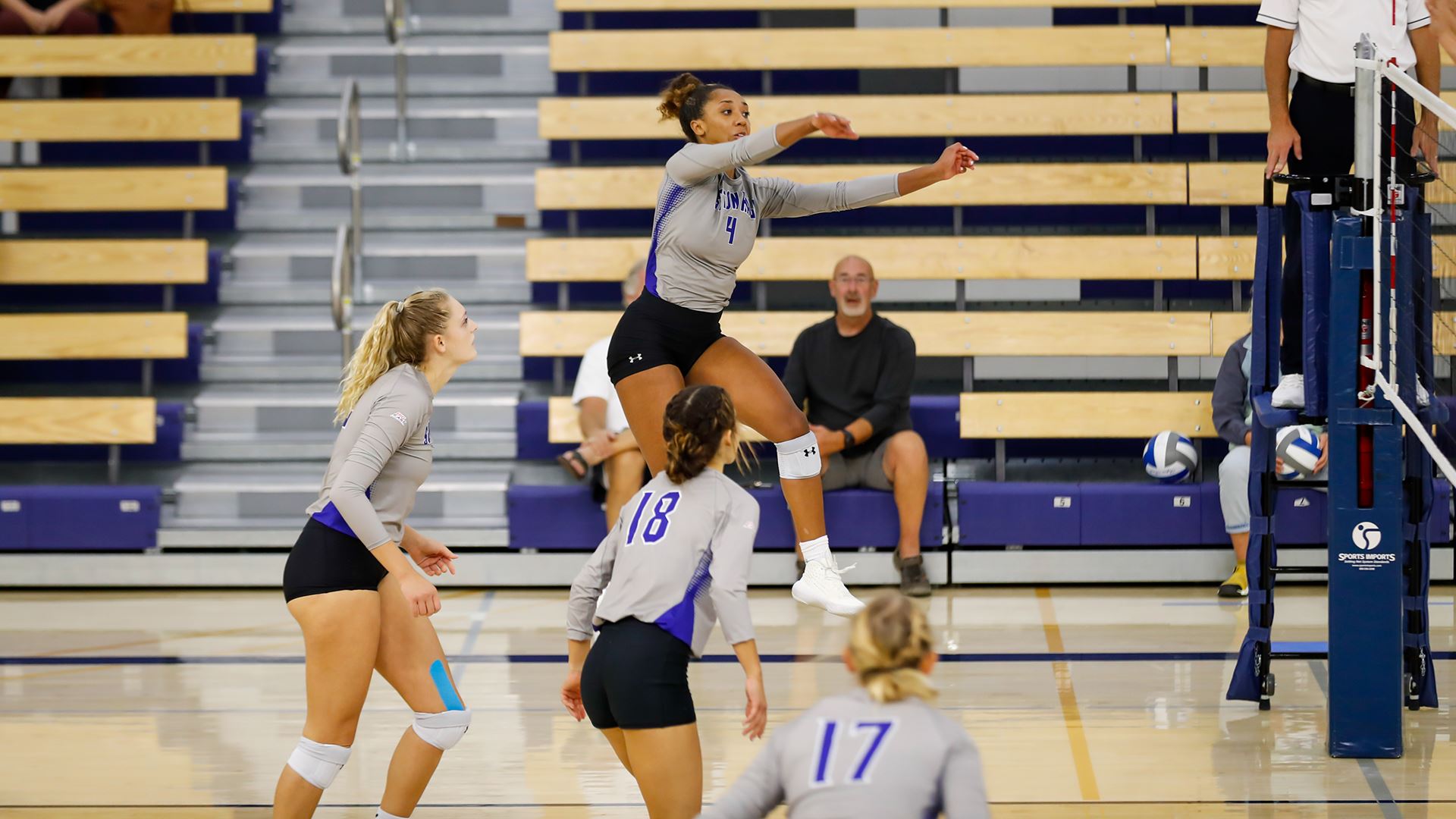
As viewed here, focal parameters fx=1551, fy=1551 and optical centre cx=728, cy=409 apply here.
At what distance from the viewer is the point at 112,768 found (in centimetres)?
487

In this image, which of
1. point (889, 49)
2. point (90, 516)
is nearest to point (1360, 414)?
point (889, 49)

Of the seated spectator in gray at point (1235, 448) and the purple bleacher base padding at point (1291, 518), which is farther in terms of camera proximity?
the purple bleacher base padding at point (1291, 518)

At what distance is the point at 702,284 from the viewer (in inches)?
162

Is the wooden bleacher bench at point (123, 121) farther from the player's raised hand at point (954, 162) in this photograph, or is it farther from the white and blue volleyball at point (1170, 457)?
the player's raised hand at point (954, 162)

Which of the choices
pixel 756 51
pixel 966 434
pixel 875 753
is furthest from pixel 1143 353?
pixel 875 753

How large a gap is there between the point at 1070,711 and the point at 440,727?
2.44 meters

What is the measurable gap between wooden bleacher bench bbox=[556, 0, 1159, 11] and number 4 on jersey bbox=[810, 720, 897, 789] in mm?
6918

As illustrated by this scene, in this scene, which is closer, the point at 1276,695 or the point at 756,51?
the point at 1276,695

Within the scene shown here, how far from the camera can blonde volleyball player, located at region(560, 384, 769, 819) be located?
3301mm

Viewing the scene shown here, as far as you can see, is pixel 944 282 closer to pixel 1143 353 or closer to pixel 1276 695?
pixel 1143 353

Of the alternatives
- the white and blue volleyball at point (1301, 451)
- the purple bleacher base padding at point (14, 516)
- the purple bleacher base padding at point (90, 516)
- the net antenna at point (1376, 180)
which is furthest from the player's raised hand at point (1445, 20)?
the purple bleacher base padding at point (14, 516)

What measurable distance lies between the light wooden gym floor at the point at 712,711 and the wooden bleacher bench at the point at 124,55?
3188mm

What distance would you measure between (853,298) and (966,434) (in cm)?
104

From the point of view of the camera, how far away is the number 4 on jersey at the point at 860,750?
7.86 ft
